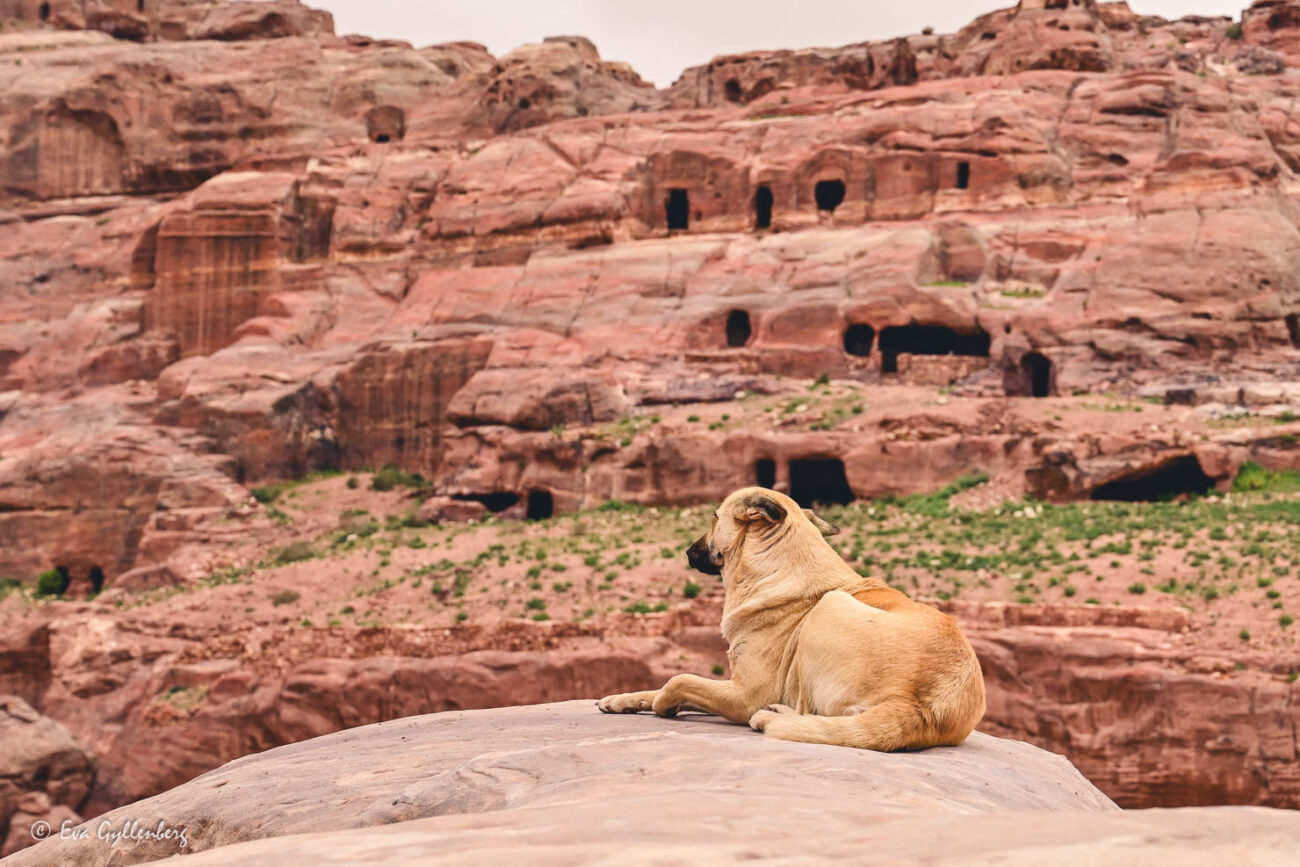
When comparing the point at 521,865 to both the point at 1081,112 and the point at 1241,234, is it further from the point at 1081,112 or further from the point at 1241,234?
the point at 1081,112

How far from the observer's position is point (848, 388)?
121 feet

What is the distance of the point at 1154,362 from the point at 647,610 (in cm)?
1804

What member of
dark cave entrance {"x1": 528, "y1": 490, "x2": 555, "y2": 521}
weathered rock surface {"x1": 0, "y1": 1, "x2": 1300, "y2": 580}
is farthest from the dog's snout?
dark cave entrance {"x1": 528, "y1": 490, "x2": 555, "y2": 521}

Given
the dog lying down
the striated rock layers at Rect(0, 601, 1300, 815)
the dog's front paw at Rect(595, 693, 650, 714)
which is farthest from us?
the striated rock layers at Rect(0, 601, 1300, 815)

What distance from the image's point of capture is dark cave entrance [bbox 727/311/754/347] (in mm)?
41875

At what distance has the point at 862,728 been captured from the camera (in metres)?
6.91

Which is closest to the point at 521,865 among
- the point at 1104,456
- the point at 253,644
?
the point at 253,644

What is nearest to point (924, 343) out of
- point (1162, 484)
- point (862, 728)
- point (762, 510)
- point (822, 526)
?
point (1162, 484)

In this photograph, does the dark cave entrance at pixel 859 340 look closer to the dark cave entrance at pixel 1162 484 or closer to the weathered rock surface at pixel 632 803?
the dark cave entrance at pixel 1162 484

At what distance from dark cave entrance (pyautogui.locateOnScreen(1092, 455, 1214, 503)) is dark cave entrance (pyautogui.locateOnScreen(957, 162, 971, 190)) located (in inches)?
616

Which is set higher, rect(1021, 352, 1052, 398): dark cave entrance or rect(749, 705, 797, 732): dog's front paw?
rect(1021, 352, 1052, 398): dark cave entrance

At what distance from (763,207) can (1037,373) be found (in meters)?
12.9

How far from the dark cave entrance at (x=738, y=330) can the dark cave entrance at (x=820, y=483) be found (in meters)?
8.21

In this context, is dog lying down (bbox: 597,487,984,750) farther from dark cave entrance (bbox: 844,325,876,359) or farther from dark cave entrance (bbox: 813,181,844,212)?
dark cave entrance (bbox: 813,181,844,212)
